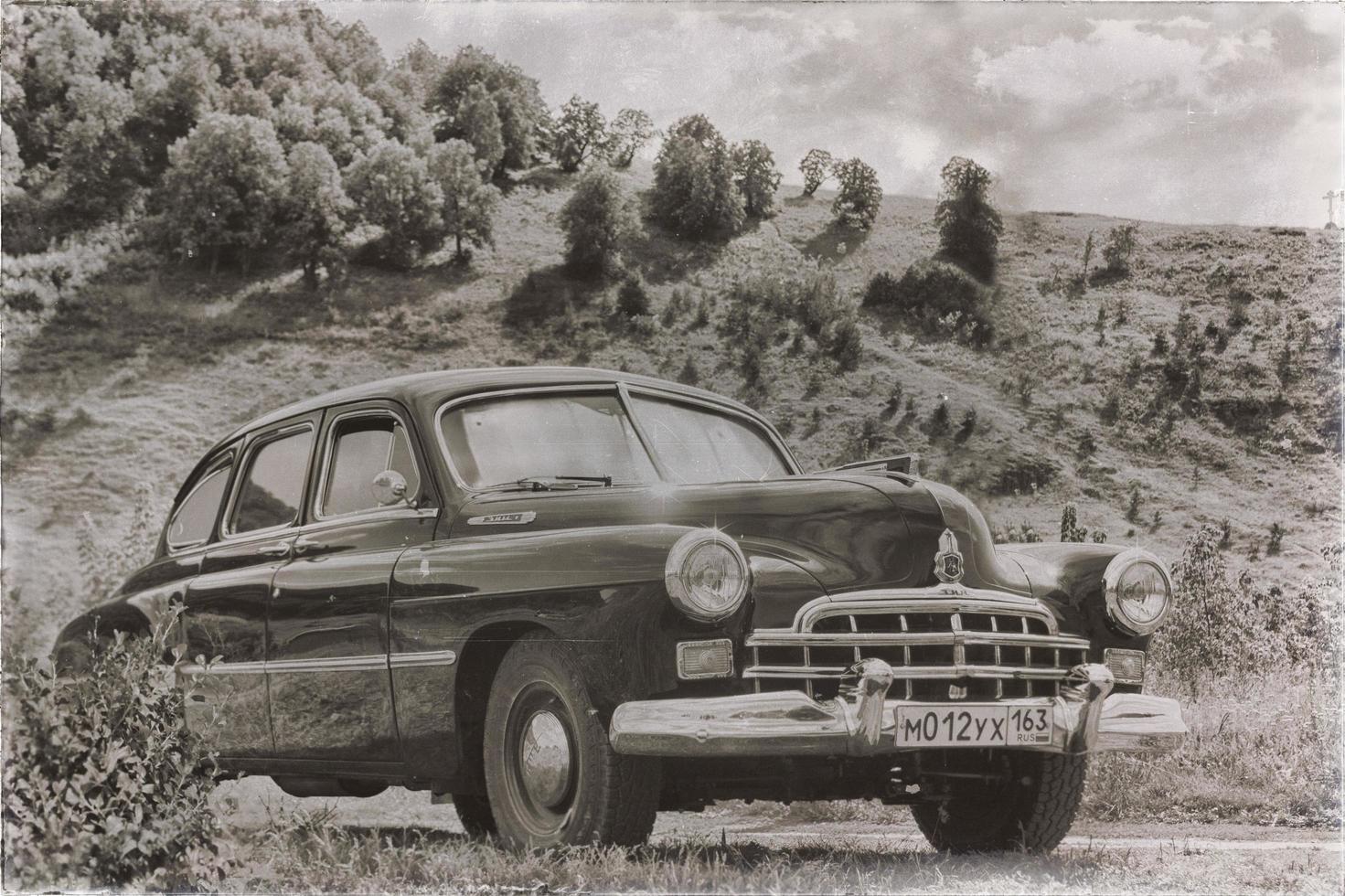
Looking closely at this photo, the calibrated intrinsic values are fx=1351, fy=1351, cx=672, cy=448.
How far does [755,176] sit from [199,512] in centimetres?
Answer: 379

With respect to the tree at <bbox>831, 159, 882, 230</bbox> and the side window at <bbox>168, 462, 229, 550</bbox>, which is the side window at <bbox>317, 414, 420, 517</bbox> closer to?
the side window at <bbox>168, 462, 229, 550</bbox>

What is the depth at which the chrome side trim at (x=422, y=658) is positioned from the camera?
446 centimetres

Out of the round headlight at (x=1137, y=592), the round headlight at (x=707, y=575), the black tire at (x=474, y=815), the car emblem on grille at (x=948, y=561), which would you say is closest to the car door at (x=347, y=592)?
the black tire at (x=474, y=815)

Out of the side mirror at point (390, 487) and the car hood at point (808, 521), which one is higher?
the side mirror at point (390, 487)

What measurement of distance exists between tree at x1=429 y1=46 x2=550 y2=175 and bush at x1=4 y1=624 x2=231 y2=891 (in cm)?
413

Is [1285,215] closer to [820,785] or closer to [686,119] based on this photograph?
[686,119]

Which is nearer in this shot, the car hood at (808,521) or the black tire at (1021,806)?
the car hood at (808,521)

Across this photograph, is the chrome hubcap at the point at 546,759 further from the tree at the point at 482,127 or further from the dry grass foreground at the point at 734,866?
the tree at the point at 482,127

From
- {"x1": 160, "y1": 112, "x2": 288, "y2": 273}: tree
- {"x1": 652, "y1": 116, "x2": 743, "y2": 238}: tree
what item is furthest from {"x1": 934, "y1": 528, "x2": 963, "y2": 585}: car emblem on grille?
{"x1": 160, "y1": 112, "x2": 288, "y2": 273}: tree

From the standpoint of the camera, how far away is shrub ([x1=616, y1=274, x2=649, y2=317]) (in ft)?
29.8

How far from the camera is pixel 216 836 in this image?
470 centimetres

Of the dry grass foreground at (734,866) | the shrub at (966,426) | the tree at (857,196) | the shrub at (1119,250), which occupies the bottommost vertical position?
the dry grass foreground at (734,866)

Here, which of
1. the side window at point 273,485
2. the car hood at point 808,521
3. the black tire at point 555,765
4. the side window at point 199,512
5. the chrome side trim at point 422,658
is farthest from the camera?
the side window at point 199,512

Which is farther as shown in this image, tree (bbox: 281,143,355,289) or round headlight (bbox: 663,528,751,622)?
tree (bbox: 281,143,355,289)
